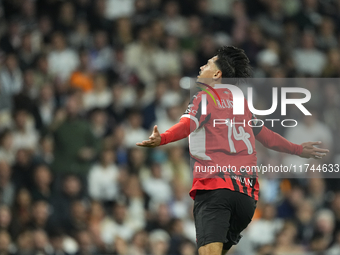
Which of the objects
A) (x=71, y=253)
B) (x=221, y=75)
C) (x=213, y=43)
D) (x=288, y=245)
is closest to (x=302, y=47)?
(x=213, y=43)

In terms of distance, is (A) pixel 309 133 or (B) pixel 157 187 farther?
(A) pixel 309 133

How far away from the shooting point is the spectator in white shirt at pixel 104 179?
8875mm

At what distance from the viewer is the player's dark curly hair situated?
4.74 m

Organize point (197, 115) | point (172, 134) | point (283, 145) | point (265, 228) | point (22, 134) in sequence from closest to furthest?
point (172, 134)
point (197, 115)
point (283, 145)
point (265, 228)
point (22, 134)

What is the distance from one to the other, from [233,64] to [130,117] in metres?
4.92

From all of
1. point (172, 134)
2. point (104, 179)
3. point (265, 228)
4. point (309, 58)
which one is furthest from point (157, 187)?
point (172, 134)

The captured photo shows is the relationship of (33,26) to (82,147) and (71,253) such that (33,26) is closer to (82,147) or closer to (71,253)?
→ (82,147)

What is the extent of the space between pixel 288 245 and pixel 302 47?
4.24m

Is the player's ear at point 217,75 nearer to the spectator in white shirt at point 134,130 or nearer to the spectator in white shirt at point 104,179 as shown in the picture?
the spectator in white shirt at point 104,179

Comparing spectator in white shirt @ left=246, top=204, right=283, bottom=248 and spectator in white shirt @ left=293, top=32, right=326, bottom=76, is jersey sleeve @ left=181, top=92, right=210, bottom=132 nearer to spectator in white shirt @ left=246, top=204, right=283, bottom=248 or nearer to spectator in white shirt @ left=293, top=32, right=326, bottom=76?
spectator in white shirt @ left=246, top=204, right=283, bottom=248

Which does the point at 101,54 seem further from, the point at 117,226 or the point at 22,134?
the point at 117,226

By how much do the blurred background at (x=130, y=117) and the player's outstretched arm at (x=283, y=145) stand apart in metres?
3.54

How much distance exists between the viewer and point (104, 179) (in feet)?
29.4

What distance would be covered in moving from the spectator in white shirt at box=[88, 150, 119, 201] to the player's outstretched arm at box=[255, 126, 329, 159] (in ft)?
14.5
